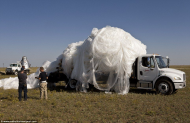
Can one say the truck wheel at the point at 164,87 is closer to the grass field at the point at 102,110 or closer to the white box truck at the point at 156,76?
the white box truck at the point at 156,76

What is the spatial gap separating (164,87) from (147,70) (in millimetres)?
1434

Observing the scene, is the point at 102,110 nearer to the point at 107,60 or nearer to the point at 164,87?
the point at 107,60

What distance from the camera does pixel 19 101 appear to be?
31.3 ft

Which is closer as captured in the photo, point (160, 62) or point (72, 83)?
point (160, 62)

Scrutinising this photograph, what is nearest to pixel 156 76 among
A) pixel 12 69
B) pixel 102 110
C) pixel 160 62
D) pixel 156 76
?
pixel 156 76

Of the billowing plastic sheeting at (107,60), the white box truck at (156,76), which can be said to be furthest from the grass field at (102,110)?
the billowing plastic sheeting at (107,60)

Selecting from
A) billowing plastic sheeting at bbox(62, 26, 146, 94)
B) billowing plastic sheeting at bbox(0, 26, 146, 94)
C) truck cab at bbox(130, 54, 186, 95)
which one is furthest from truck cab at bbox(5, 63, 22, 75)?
truck cab at bbox(130, 54, 186, 95)

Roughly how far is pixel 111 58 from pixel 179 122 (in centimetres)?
559

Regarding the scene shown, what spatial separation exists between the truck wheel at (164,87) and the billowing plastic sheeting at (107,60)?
6.19 feet

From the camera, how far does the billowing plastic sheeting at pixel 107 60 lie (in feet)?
35.7

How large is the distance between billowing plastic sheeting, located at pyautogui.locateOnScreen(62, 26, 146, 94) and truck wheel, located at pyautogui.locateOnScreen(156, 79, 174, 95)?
1902 millimetres

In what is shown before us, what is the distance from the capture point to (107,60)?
35.8 feet

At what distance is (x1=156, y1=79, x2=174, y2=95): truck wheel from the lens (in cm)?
1062

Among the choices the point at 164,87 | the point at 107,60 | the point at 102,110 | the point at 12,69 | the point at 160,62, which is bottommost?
the point at 102,110
